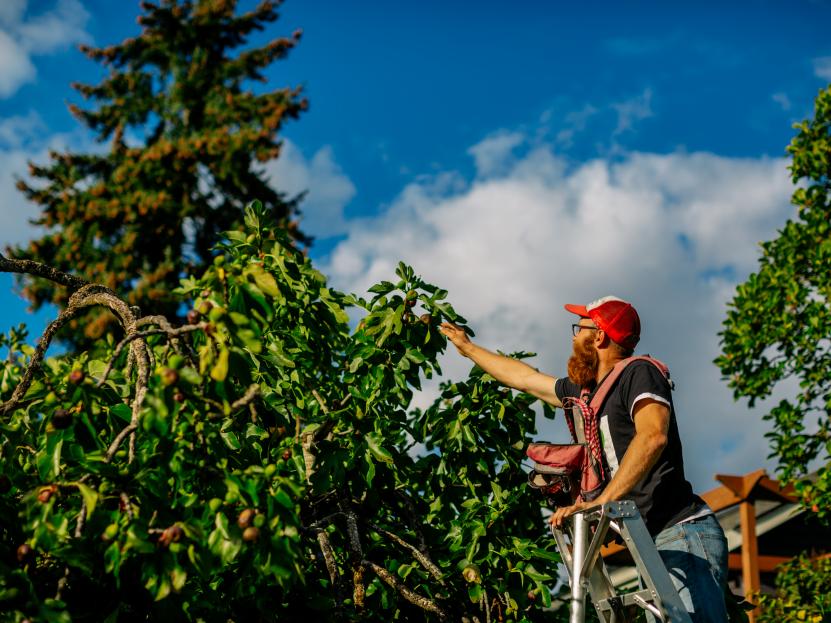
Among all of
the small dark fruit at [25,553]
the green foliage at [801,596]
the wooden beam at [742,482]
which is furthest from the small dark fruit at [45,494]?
the wooden beam at [742,482]

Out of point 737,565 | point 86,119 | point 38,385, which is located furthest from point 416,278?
point 86,119

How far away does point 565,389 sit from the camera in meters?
3.93

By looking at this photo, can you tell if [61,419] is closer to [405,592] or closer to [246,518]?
[246,518]

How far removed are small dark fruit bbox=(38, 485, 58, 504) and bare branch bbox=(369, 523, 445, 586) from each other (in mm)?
1902

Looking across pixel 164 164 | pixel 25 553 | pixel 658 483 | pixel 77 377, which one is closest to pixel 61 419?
pixel 77 377

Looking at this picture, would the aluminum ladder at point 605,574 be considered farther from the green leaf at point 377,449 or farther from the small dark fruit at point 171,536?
the small dark fruit at point 171,536

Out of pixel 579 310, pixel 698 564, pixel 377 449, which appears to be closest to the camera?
pixel 698 564

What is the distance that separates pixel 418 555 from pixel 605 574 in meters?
0.92

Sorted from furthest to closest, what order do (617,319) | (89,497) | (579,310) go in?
(579,310)
(617,319)
(89,497)

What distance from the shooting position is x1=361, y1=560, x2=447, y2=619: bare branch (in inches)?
140

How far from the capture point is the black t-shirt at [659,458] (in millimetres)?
3219

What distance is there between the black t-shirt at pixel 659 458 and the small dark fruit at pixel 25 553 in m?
2.12

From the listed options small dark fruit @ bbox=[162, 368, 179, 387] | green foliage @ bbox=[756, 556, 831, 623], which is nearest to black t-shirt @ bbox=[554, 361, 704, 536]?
small dark fruit @ bbox=[162, 368, 179, 387]

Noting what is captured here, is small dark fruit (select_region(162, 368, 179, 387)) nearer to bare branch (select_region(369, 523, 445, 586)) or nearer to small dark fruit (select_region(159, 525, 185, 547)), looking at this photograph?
small dark fruit (select_region(159, 525, 185, 547))
